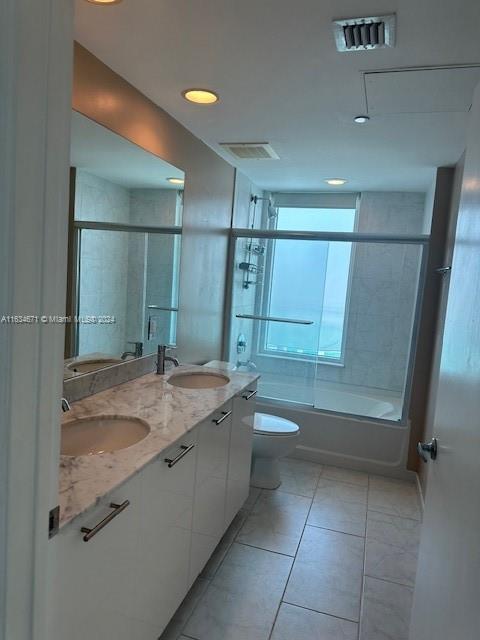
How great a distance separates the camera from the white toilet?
283 cm

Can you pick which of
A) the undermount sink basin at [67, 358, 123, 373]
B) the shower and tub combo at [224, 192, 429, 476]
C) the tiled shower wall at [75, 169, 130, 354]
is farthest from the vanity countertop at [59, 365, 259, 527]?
the shower and tub combo at [224, 192, 429, 476]

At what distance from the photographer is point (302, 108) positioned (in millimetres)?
2197

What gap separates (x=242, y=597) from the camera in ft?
6.47

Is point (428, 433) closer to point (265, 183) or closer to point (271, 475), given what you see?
point (271, 475)

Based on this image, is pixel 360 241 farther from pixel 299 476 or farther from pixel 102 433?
pixel 102 433

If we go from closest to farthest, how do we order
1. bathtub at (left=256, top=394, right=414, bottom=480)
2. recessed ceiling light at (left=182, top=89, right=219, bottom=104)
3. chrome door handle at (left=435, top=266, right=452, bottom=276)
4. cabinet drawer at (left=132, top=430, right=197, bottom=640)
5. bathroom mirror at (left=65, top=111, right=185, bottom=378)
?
cabinet drawer at (left=132, top=430, right=197, bottom=640) → bathroom mirror at (left=65, top=111, right=185, bottom=378) → recessed ceiling light at (left=182, top=89, right=219, bottom=104) → chrome door handle at (left=435, top=266, right=452, bottom=276) → bathtub at (left=256, top=394, right=414, bottom=480)

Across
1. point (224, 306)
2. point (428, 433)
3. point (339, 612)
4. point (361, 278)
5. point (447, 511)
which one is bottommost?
point (339, 612)

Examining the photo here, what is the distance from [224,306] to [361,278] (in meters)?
1.37

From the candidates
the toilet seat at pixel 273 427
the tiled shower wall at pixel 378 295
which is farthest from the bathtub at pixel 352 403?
the toilet seat at pixel 273 427

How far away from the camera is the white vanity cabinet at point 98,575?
1.01 metres

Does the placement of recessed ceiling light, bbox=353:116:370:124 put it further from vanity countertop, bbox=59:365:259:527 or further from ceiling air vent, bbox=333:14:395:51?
vanity countertop, bbox=59:365:259:527

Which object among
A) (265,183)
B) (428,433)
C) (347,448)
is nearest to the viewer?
(428,433)

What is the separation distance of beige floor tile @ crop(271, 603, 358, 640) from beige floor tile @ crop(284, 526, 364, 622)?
40mm

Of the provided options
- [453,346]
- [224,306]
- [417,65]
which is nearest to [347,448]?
[224,306]
